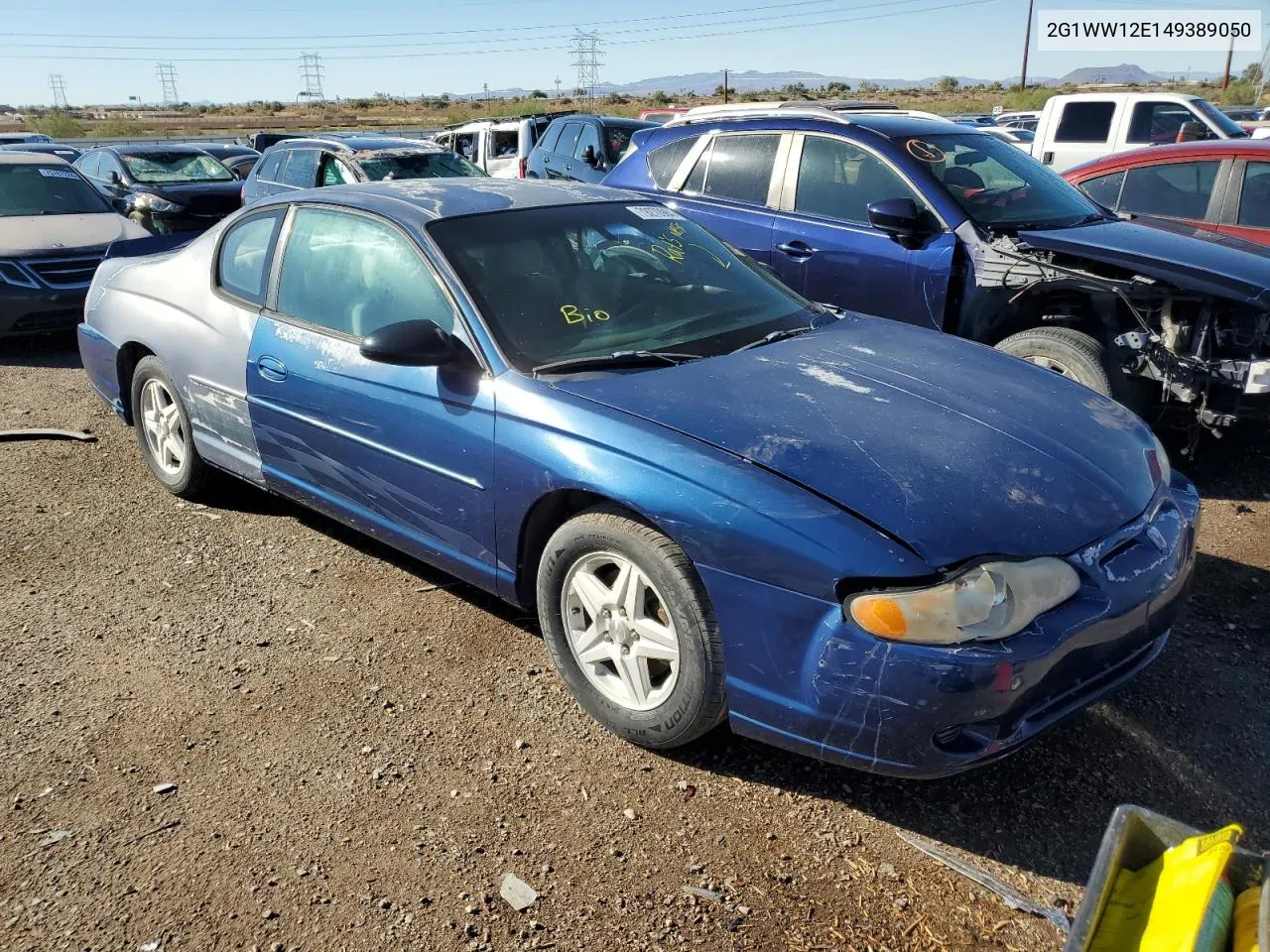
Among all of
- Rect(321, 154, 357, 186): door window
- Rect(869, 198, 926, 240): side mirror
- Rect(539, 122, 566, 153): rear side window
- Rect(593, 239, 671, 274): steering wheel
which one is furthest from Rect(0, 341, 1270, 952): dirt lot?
Rect(539, 122, 566, 153): rear side window

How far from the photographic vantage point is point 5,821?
288cm

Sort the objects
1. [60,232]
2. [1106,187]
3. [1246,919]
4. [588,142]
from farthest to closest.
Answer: [588,142] → [60,232] → [1106,187] → [1246,919]

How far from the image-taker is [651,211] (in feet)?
14.2

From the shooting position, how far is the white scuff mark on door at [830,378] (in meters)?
3.33

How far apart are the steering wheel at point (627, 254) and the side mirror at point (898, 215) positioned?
6.29 feet

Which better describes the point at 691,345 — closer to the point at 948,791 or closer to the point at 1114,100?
the point at 948,791

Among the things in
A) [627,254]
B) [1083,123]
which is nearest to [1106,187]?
[627,254]

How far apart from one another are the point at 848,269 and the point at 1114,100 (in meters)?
9.27

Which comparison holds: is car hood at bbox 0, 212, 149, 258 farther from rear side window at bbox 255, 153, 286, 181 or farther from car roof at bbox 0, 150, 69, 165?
rear side window at bbox 255, 153, 286, 181

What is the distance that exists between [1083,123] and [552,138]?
670 centimetres

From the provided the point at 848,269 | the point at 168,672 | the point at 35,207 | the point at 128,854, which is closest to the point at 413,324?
the point at 168,672

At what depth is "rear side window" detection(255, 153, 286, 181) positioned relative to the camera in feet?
36.9

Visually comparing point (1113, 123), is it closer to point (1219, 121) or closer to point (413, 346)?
point (1219, 121)

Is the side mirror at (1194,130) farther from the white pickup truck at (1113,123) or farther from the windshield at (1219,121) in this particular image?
the windshield at (1219,121)
